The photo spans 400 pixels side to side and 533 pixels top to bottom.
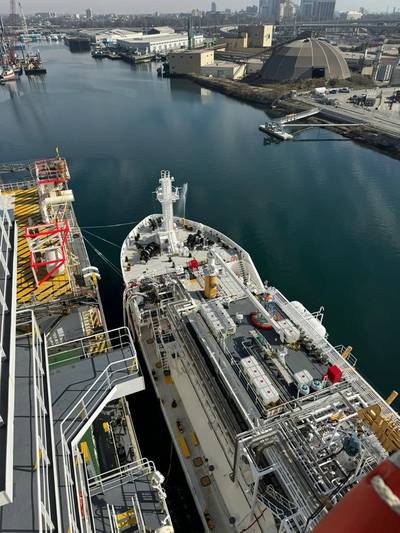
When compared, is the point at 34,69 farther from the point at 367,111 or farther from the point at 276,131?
the point at 367,111

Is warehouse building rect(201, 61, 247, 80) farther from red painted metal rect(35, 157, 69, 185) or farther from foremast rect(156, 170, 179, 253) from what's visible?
foremast rect(156, 170, 179, 253)

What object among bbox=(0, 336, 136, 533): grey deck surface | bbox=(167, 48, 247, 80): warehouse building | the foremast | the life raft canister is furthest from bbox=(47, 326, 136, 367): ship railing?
bbox=(167, 48, 247, 80): warehouse building

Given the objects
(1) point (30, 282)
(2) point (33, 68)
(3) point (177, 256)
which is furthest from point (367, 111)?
(2) point (33, 68)

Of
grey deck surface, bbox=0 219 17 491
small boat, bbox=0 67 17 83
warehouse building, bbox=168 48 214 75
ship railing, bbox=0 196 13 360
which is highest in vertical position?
warehouse building, bbox=168 48 214 75

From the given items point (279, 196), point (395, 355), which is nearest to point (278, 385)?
point (395, 355)

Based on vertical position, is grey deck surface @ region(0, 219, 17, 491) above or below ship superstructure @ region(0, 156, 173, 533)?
above

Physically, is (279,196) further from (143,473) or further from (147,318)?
(143,473)
